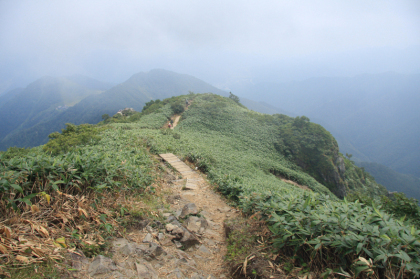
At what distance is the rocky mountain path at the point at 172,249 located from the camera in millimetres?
2680

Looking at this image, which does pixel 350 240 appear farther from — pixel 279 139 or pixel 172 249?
pixel 279 139

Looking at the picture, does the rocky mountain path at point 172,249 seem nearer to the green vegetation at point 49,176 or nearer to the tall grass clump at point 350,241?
the green vegetation at point 49,176

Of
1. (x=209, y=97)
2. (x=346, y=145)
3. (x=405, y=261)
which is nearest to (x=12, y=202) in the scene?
(x=405, y=261)

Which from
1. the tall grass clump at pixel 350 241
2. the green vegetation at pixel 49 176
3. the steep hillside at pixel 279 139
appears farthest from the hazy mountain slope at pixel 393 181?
the green vegetation at pixel 49 176

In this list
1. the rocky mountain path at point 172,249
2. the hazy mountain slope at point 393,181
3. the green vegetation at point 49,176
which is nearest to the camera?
the rocky mountain path at point 172,249

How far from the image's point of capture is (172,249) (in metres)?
3.59

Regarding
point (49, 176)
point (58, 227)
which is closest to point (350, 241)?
point (58, 227)

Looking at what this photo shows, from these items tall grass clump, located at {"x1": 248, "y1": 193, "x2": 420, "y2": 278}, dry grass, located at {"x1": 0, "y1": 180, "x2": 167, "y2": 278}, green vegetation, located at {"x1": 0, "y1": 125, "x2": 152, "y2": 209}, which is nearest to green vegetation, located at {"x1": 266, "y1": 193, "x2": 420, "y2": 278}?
tall grass clump, located at {"x1": 248, "y1": 193, "x2": 420, "y2": 278}

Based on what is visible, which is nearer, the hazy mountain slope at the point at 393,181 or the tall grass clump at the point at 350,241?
the tall grass clump at the point at 350,241

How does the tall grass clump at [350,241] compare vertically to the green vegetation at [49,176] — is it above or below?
above

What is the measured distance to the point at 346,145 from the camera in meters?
195

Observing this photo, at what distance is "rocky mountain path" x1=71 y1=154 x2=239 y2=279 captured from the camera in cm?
268

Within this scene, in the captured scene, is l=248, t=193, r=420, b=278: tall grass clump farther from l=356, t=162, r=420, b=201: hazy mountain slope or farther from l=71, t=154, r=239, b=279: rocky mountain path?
l=356, t=162, r=420, b=201: hazy mountain slope

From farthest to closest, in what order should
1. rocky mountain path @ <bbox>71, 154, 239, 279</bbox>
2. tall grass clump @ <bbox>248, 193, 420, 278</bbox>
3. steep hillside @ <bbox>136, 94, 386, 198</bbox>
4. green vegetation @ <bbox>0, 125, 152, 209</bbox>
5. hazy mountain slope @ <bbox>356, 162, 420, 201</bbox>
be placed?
hazy mountain slope @ <bbox>356, 162, 420, 201</bbox>
steep hillside @ <bbox>136, 94, 386, 198</bbox>
green vegetation @ <bbox>0, 125, 152, 209</bbox>
rocky mountain path @ <bbox>71, 154, 239, 279</bbox>
tall grass clump @ <bbox>248, 193, 420, 278</bbox>
